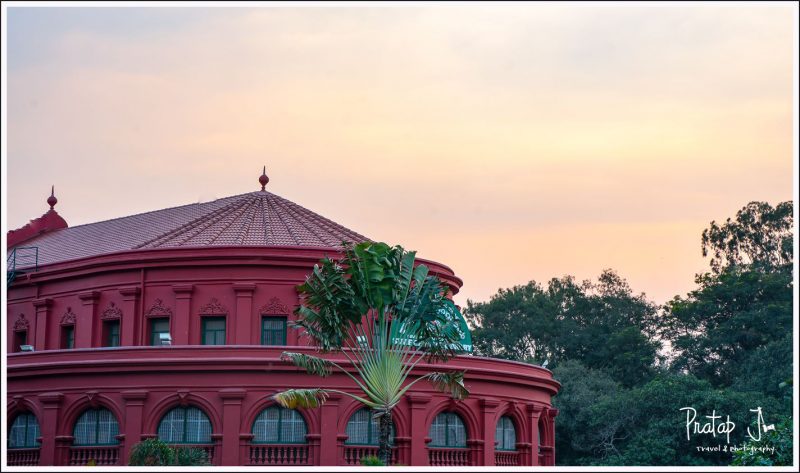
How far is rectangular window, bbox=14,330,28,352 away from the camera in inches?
1743

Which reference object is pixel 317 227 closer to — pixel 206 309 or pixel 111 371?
pixel 206 309

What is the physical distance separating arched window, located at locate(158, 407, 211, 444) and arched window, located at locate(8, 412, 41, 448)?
14.0 ft

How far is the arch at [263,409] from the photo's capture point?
35031 mm

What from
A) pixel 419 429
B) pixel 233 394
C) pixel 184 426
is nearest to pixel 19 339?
pixel 184 426

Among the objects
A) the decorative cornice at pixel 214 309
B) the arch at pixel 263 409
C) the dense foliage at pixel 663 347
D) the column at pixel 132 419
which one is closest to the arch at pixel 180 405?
the column at pixel 132 419

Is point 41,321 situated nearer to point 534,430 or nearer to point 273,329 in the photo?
point 273,329

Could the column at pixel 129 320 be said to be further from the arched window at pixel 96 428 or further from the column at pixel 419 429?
the column at pixel 419 429

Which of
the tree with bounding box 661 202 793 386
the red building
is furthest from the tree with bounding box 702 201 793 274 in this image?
the red building

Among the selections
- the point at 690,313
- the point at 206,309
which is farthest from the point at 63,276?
the point at 690,313

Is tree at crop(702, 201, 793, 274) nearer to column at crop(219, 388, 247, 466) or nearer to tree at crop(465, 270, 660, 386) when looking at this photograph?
tree at crop(465, 270, 660, 386)

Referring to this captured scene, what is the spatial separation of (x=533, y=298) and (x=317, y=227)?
35.1 m

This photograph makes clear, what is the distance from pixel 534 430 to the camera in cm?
3962

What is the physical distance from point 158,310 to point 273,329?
12.7ft

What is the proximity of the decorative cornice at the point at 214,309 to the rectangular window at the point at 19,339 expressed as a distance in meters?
7.96
